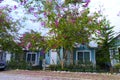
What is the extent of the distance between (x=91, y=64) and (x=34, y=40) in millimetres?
7646

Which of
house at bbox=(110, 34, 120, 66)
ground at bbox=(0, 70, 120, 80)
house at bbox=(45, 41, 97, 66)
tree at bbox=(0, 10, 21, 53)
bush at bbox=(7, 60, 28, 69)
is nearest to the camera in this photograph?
ground at bbox=(0, 70, 120, 80)

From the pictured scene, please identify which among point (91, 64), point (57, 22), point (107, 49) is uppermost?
point (57, 22)

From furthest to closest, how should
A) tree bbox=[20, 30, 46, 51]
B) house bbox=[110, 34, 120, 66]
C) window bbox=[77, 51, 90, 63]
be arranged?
window bbox=[77, 51, 90, 63] < house bbox=[110, 34, 120, 66] < tree bbox=[20, 30, 46, 51]

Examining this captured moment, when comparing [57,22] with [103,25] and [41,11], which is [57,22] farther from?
[103,25]

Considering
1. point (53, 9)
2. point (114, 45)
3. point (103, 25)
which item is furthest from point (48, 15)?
point (114, 45)

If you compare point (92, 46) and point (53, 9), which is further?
point (92, 46)

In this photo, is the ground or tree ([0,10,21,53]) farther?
tree ([0,10,21,53])

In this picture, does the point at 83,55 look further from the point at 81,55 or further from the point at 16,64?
the point at 16,64

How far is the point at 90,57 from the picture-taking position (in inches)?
1039

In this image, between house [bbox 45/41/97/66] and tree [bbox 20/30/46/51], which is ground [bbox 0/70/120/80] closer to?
tree [bbox 20/30/46/51]

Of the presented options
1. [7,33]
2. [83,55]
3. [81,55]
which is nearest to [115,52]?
[83,55]

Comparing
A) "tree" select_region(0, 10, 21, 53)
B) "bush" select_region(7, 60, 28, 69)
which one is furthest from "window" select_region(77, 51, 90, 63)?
"tree" select_region(0, 10, 21, 53)

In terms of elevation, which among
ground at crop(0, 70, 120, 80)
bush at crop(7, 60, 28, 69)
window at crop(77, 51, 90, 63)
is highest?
window at crop(77, 51, 90, 63)

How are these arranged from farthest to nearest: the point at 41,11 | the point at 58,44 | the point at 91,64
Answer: the point at 91,64 < the point at 41,11 < the point at 58,44
